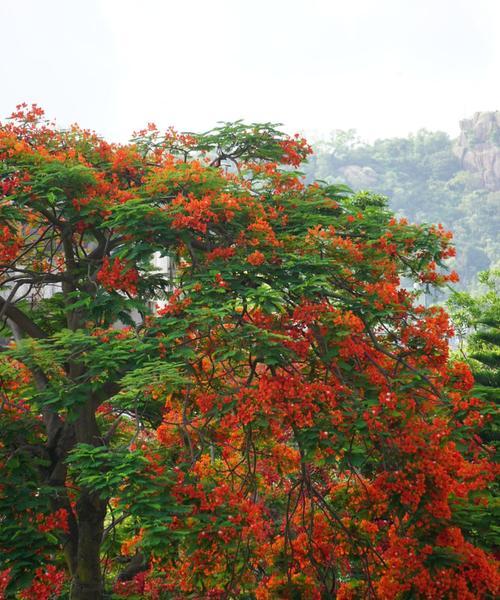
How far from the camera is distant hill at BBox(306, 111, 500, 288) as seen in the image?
226ft

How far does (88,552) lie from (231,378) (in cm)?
258

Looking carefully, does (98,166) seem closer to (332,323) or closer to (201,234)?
(201,234)

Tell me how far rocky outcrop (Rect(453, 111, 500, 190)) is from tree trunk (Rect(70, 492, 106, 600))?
68491 mm

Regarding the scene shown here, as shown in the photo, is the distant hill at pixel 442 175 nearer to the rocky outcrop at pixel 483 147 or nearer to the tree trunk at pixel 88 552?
the rocky outcrop at pixel 483 147

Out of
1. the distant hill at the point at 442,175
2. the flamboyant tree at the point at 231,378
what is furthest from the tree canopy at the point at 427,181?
the flamboyant tree at the point at 231,378

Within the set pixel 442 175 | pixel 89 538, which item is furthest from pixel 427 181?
pixel 89 538

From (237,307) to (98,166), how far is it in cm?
246

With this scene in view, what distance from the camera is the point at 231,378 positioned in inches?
285

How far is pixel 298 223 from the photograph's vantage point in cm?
796

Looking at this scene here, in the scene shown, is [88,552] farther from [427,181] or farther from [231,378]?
[427,181]

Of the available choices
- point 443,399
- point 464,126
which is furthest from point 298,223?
point 464,126

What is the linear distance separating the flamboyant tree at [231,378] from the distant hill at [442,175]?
188ft

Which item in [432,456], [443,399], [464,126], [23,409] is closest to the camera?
[432,456]

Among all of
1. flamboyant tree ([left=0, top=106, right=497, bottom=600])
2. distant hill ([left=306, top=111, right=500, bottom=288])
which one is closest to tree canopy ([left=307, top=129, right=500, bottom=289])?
distant hill ([left=306, top=111, right=500, bottom=288])
